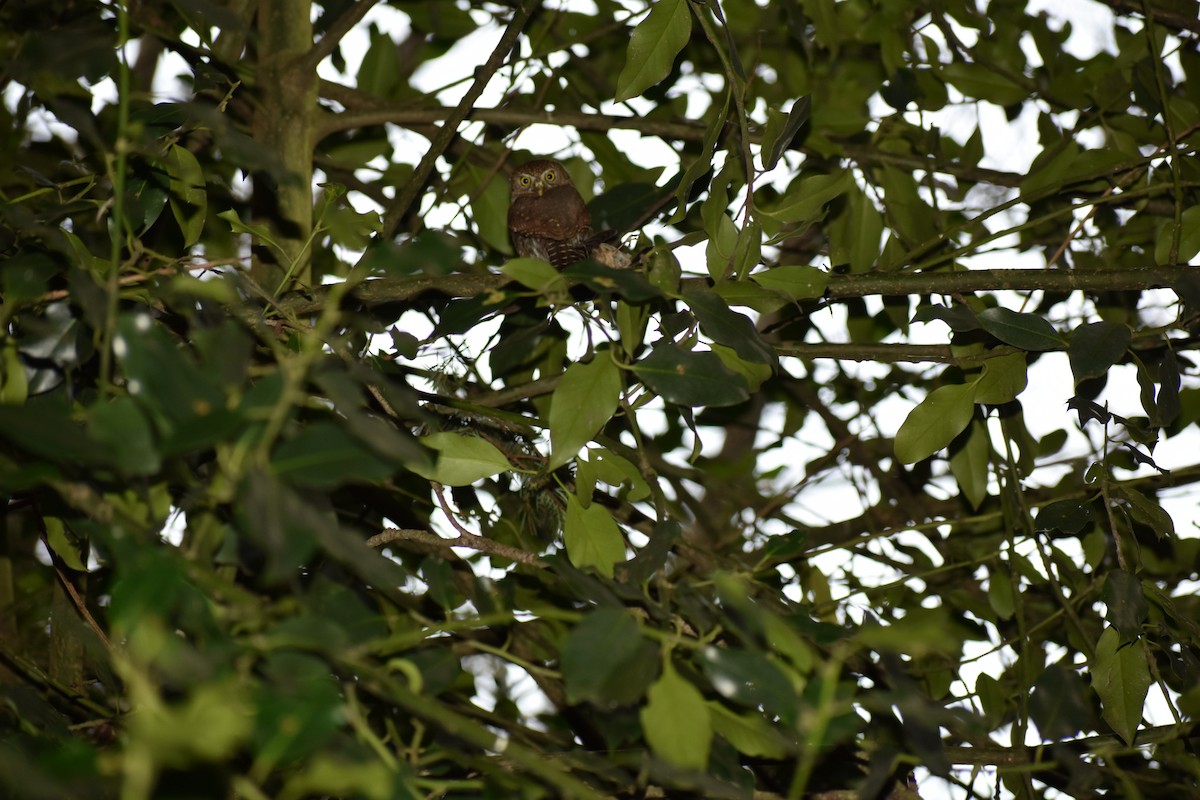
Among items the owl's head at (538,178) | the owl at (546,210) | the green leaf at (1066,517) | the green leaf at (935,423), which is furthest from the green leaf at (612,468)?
the owl's head at (538,178)

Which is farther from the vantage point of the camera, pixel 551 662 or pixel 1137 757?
pixel 1137 757

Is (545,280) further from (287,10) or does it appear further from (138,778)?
(287,10)

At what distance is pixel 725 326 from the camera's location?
1397 mm

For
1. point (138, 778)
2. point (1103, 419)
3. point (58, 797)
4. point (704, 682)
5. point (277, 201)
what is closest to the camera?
point (138, 778)

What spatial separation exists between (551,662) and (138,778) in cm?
150

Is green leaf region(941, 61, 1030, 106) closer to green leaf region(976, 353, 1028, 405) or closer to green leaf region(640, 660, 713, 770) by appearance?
green leaf region(976, 353, 1028, 405)

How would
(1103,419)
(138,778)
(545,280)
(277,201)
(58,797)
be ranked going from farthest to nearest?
(277,201) → (1103,419) → (545,280) → (58,797) → (138,778)

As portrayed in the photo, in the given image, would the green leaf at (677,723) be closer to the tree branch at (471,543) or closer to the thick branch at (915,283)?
the tree branch at (471,543)

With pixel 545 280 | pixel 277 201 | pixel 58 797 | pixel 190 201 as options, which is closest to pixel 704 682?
→ pixel 545 280

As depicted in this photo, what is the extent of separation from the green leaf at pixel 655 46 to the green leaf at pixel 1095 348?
74 cm

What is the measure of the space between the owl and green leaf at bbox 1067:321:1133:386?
1.60 m

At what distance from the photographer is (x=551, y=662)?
209 cm

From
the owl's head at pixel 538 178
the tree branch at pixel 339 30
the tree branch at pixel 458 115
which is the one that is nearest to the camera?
the tree branch at pixel 458 115

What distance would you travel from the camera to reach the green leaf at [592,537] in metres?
1.46
